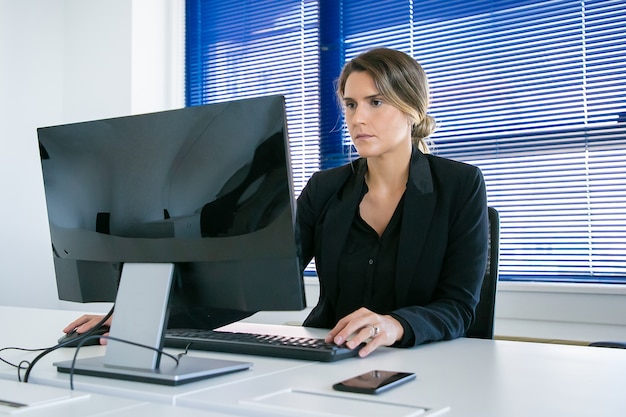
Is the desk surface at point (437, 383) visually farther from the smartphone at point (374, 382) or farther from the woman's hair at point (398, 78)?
the woman's hair at point (398, 78)

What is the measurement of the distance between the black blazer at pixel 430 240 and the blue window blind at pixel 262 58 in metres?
1.35

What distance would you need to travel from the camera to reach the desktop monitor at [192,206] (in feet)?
3.28

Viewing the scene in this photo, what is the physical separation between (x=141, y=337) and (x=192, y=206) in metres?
0.22

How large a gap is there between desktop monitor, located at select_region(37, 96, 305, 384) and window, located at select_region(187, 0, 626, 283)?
184 centimetres

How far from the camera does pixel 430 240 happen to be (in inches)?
64.4

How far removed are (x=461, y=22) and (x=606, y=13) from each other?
0.59 meters

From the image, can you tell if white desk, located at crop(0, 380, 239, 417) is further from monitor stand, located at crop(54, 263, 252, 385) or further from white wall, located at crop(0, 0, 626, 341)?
white wall, located at crop(0, 0, 626, 341)

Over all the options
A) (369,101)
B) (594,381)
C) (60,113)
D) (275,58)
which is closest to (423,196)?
(369,101)

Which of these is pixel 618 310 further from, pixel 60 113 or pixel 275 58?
pixel 60 113

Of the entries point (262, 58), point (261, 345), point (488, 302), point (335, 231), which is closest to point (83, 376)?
point (261, 345)

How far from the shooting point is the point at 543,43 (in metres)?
2.65

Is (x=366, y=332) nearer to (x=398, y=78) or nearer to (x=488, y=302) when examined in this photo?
(x=488, y=302)

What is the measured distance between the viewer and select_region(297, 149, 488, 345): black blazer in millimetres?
1559

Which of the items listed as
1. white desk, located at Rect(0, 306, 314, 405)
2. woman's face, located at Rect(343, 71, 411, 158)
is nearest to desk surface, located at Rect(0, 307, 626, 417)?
white desk, located at Rect(0, 306, 314, 405)
